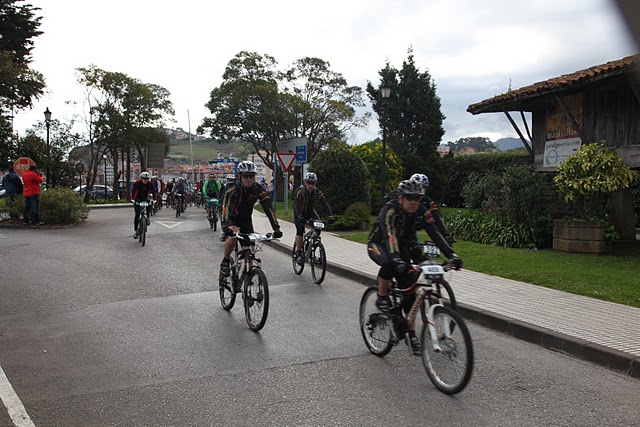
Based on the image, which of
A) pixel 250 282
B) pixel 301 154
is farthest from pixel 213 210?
pixel 250 282

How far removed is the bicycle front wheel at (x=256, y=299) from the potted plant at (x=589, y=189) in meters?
8.26

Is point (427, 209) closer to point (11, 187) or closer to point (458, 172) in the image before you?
point (11, 187)

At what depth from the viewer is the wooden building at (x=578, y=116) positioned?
1267 cm

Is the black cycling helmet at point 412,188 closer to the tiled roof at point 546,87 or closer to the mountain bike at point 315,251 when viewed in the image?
the mountain bike at point 315,251

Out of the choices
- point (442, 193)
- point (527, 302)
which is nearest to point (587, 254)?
point (527, 302)

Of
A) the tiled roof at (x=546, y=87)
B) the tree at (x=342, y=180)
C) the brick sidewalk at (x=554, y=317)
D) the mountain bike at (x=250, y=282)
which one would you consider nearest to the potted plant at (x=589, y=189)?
the tiled roof at (x=546, y=87)

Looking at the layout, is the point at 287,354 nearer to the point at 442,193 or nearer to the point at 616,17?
the point at 616,17

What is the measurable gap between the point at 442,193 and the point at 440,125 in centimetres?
587

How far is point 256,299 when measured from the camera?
684 centimetres

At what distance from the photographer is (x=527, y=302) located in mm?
7863

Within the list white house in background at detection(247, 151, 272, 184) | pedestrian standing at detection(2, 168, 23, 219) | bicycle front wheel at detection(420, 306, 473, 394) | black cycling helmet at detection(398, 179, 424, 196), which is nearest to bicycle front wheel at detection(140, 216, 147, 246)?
pedestrian standing at detection(2, 168, 23, 219)

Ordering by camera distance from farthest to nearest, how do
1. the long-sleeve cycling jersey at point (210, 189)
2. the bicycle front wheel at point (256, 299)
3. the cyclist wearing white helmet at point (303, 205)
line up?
the long-sleeve cycling jersey at point (210, 189), the cyclist wearing white helmet at point (303, 205), the bicycle front wheel at point (256, 299)

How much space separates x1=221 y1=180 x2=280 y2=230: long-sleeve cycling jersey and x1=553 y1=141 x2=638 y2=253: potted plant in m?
7.72

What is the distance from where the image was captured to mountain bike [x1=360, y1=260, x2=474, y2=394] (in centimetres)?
452
